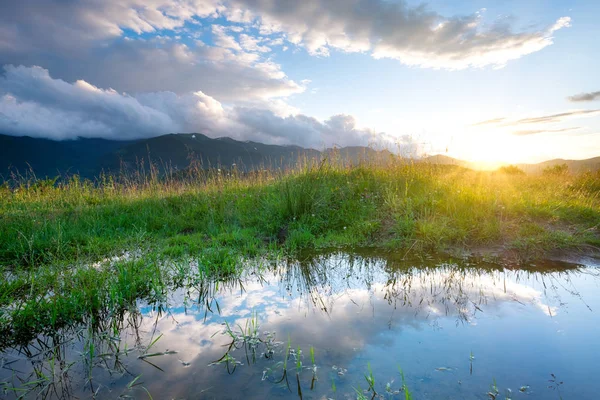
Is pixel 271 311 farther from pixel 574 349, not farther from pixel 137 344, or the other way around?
pixel 574 349

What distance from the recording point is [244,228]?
20.1 feet

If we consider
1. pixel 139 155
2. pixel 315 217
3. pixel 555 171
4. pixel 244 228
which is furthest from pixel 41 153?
pixel 555 171

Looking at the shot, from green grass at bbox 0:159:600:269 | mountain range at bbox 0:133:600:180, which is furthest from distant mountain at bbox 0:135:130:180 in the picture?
green grass at bbox 0:159:600:269

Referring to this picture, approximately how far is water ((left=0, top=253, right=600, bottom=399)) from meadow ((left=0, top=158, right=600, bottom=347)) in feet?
1.66

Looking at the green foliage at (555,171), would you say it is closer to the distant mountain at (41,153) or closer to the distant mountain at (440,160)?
the distant mountain at (440,160)

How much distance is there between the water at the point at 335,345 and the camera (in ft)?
6.11

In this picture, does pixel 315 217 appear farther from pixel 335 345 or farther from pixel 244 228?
pixel 335 345

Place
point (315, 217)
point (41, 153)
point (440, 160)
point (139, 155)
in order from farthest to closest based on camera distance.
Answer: point (41, 153) < point (139, 155) < point (440, 160) < point (315, 217)

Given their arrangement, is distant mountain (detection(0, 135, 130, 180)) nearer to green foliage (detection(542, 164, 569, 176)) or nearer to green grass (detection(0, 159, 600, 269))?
green grass (detection(0, 159, 600, 269))

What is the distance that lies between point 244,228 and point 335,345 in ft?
13.6

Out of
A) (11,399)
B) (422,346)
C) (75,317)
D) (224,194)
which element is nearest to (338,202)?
(224,194)

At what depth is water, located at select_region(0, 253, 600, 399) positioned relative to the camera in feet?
6.11

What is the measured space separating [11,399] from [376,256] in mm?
3895

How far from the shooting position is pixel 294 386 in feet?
6.09
